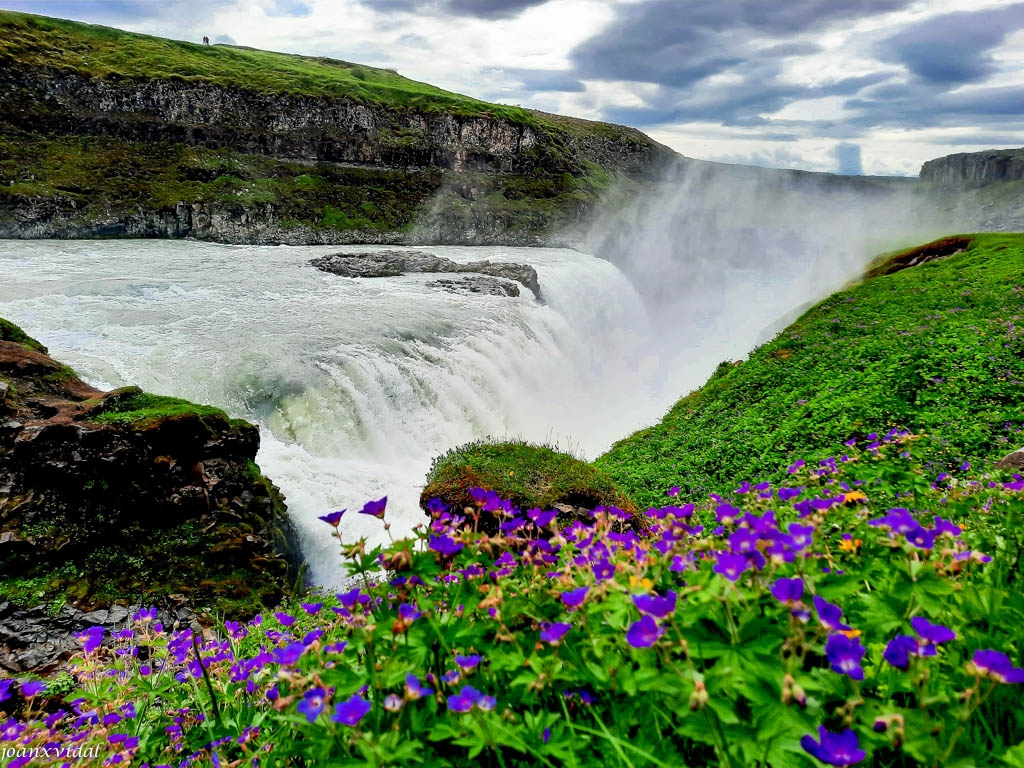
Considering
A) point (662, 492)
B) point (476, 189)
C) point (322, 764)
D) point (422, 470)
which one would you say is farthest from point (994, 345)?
point (476, 189)

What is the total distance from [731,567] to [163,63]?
101 m

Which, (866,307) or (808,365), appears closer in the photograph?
(808,365)

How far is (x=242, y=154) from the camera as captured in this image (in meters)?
74.5

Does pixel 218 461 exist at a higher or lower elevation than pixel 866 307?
lower

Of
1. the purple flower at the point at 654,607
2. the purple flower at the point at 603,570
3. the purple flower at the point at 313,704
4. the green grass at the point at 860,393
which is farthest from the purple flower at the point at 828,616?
the green grass at the point at 860,393

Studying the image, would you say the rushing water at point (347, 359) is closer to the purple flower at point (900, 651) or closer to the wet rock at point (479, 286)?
the wet rock at point (479, 286)

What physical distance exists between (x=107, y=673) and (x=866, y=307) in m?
22.1

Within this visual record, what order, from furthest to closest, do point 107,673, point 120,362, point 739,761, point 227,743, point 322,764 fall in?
point 120,362
point 107,673
point 227,743
point 322,764
point 739,761

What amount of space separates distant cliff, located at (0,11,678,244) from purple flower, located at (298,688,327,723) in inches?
2620

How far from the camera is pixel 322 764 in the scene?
65.2 inches

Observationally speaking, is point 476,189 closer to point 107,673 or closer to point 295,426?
point 295,426

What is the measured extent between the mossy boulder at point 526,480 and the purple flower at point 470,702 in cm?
714

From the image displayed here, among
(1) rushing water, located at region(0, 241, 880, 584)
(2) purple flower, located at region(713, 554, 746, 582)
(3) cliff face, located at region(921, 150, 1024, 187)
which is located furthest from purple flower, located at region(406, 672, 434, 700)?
(3) cliff face, located at region(921, 150, 1024, 187)

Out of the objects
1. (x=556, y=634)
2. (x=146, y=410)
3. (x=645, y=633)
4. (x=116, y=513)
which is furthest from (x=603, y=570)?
(x=146, y=410)
